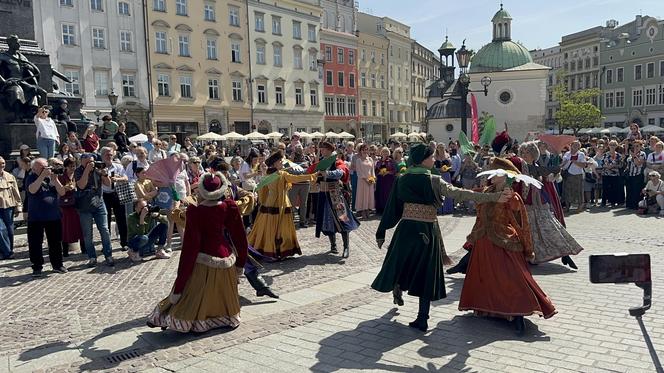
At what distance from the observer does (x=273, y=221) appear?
335 inches

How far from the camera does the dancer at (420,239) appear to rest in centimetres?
534

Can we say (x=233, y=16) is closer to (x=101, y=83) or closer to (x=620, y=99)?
(x=101, y=83)

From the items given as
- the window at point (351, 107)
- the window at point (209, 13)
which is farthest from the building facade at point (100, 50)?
the window at point (351, 107)

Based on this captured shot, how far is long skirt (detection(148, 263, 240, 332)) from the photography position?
5332mm

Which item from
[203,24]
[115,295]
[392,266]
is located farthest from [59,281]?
[203,24]

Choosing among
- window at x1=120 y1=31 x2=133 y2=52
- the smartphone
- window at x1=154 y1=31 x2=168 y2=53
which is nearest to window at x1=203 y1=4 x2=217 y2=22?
window at x1=154 y1=31 x2=168 y2=53

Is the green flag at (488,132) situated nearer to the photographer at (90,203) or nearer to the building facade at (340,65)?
the photographer at (90,203)

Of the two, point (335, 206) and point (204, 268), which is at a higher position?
point (335, 206)

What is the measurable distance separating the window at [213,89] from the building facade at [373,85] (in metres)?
21.3

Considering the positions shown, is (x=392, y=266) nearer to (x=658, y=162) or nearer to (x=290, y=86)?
(x=658, y=162)

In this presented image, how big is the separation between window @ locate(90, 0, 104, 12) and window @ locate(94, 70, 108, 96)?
160 inches

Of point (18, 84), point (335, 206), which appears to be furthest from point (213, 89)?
point (335, 206)

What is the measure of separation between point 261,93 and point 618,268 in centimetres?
4502

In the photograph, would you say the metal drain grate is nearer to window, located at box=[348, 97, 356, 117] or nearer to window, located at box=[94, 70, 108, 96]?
window, located at box=[94, 70, 108, 96]
